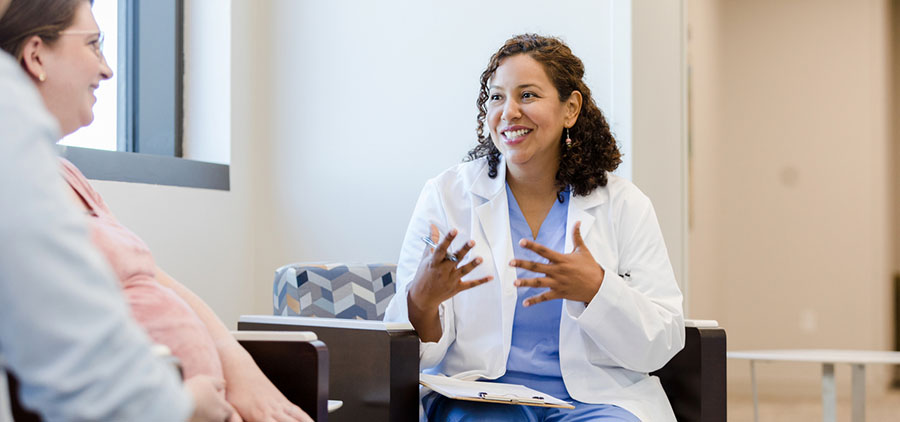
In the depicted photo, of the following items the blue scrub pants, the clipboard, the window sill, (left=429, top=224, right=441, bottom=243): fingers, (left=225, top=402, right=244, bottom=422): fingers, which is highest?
the window sill

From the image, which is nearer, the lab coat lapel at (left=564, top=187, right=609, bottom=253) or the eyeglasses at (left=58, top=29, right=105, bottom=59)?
the eyeglasses at (left=58, top=29, right=105, bottom=59)

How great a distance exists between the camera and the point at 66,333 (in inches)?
25.7

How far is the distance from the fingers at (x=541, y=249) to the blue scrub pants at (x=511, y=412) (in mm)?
336

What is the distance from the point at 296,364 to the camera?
60.7 inches

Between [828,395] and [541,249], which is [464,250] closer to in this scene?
[541,249]

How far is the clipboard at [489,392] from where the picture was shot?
1.65 m

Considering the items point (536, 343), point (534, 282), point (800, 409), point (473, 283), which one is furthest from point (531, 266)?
point (800, 409)

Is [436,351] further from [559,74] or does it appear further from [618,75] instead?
[618,75]

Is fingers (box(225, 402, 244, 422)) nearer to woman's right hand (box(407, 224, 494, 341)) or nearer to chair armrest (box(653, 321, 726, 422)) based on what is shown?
woman's right hand (box(407, 224, 494, 341))

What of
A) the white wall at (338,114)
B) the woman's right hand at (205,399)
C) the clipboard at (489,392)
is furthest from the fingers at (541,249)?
the white wall at (338,114)

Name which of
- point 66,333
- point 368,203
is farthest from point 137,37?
point 66,333

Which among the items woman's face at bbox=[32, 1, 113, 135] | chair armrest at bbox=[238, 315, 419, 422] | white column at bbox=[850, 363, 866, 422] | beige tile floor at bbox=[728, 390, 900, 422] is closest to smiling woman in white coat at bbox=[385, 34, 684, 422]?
chair armrest at bbox=[238, 315, 419, 422]

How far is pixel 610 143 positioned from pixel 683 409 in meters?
0.67

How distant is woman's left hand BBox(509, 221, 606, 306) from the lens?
1.73m
